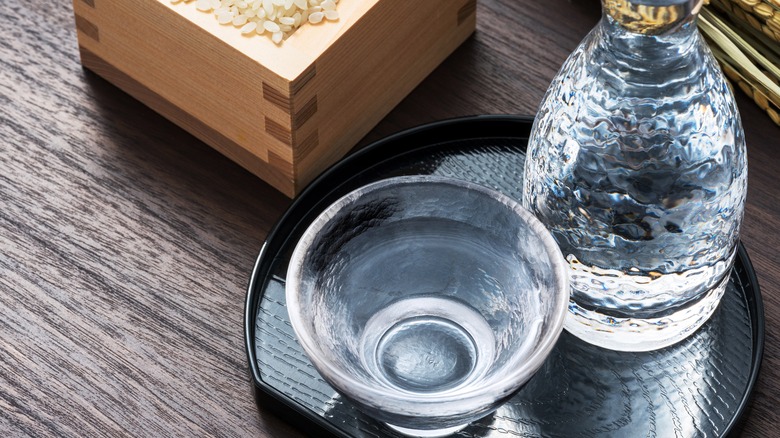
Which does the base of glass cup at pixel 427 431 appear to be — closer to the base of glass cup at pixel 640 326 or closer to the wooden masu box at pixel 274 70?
the base of glass cup at pixel 640 326

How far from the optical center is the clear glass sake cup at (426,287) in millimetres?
659

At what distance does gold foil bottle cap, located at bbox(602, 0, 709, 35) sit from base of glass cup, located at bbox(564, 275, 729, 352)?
7.5 inches

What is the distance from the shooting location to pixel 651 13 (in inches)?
22.5

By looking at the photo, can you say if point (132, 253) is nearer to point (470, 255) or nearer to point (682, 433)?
point (470, 255)

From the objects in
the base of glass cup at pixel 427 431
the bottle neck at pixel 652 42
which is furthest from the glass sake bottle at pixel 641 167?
the base of glass cup at pixel 427 431

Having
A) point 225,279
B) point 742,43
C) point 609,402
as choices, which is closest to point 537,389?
point 609,402

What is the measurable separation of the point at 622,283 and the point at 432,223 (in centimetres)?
13

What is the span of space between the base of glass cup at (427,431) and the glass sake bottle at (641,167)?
11cm

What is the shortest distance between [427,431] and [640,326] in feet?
0.49

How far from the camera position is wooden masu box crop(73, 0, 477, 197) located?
0.77 meters

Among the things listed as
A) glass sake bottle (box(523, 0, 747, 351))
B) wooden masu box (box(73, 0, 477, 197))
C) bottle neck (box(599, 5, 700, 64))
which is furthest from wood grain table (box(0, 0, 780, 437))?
bottle neck (box(599, 5, 700, 64))

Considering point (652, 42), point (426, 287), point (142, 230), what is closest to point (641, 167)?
point (652, 42)

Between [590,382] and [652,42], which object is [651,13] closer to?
[652,42]

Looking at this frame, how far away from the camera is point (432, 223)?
28.4 inches
